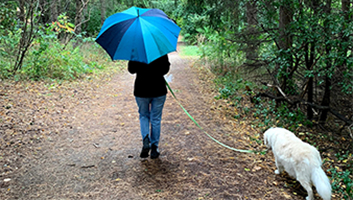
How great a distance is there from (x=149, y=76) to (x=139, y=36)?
61 cm

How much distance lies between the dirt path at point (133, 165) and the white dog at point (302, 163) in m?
0.27

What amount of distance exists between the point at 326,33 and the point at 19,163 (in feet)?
18.5

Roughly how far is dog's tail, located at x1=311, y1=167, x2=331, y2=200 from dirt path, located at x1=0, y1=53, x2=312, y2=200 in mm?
400

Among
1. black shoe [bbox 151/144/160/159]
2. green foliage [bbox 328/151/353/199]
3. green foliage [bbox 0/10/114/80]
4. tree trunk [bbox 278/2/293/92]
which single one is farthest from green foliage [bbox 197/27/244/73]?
black shoe [bbox 151/144/160/159]

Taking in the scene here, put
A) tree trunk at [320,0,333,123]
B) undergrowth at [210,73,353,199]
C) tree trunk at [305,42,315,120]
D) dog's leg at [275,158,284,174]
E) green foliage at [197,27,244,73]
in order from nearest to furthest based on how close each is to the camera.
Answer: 1. dog's leg at [275,158,284,174]
2. undergrowth at [210,73,353,199]
3. tree trunk at [320,0,333,123]
4. tree trunk at [305,42,315,120]
5. green foliage at [197,27,244,73]

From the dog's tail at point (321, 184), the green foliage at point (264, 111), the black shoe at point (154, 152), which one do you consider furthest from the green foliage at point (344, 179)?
the black shoe at point (154, 152)

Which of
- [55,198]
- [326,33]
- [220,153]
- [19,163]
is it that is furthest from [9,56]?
[326,33]

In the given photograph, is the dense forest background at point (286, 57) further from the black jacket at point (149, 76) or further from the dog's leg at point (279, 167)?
the black jacket at point (149, 76)

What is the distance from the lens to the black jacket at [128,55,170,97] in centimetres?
366

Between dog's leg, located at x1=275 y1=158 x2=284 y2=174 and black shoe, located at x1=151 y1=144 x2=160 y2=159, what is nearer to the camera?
dog's leg, located at x1=275 y1=158 x2=284 y2=174

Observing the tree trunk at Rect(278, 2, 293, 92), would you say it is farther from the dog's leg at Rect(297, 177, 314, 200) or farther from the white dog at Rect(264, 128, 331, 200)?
the dog's leg at Rect(297, 177, 314, 200)

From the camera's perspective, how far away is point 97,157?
4.27 metres

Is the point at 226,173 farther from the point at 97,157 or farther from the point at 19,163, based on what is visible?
the point at 19,163

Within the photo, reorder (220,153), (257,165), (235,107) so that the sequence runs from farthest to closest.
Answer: (235,107) < (220,153) < (257,165)
